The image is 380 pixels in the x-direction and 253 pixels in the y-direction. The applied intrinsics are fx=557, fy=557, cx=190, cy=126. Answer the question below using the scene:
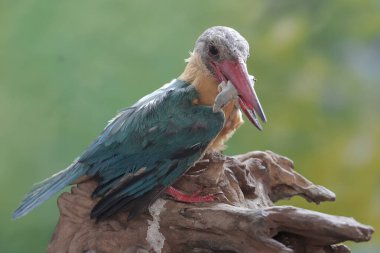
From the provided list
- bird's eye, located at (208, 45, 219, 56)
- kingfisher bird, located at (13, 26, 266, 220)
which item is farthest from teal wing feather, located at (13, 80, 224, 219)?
bird's eye, located at (208, 45, 219, 56)

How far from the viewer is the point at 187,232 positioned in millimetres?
1113

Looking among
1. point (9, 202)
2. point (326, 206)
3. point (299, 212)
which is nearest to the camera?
point (299, 212)

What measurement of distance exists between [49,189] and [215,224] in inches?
13.7

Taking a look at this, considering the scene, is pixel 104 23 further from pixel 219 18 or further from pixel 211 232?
pixel 211 232

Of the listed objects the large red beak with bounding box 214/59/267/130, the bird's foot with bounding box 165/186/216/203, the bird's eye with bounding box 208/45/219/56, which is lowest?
the bird's foot with bounding box 165/186/216/203

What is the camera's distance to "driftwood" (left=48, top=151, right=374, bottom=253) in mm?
979

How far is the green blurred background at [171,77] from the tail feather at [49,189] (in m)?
0.43

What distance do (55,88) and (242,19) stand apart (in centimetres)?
58

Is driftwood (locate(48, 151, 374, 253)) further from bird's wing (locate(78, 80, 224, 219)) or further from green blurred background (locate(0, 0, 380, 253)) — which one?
green blurred background (locate(0, 0, 380, 253))

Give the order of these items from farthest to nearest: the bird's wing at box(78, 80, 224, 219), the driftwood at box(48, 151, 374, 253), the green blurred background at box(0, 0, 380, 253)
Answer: the green blurred background at box(0, 0, 380, 253) < the bird's wing at box(78, 80, 224, 219) < the driftwood at box(48, 151, 374, 253)

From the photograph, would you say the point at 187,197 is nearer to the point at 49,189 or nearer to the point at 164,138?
the point at 164,138

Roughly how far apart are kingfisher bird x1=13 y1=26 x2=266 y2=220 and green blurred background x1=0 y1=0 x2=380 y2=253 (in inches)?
17.1

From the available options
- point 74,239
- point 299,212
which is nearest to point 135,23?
point 74,239

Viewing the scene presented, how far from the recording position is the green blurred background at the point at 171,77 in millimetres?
1574
